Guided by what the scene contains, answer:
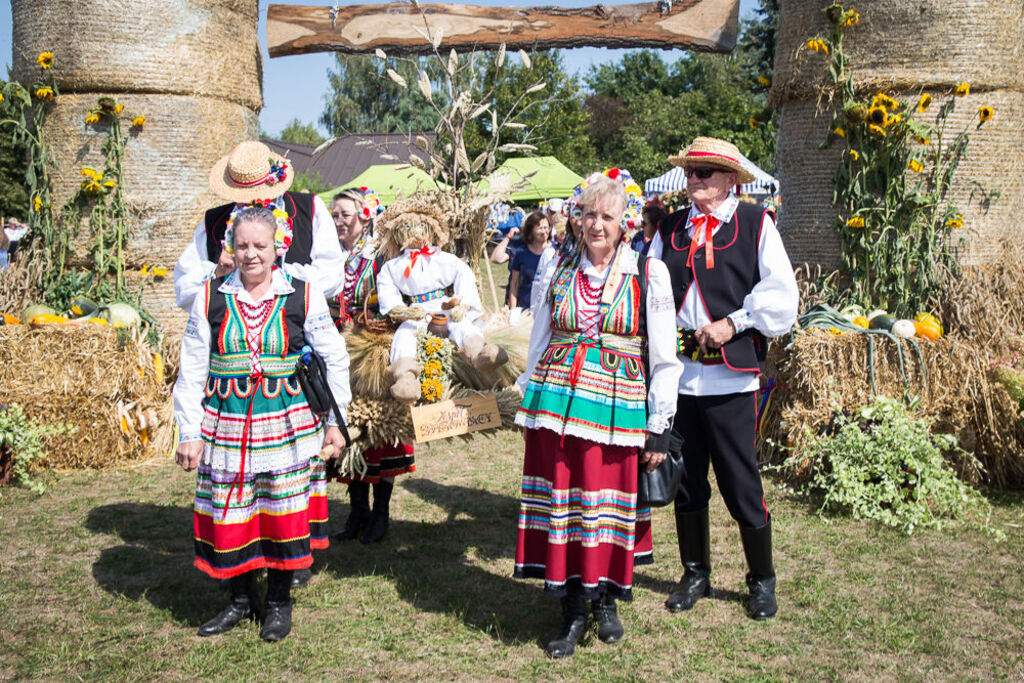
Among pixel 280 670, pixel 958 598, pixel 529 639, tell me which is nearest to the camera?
pixel 280 670

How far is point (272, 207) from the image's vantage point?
4.25 meters

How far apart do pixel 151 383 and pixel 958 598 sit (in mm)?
5681

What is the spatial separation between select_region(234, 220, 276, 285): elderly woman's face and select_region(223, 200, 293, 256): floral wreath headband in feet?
0.30

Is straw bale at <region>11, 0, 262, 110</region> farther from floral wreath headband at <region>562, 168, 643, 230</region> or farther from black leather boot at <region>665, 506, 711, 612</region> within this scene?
black leather boot at <region>665, 506, 711, 612</region>

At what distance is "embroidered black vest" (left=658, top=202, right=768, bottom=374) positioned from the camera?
3932 millimetres

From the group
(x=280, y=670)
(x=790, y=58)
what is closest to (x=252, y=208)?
(x=280, y=670)

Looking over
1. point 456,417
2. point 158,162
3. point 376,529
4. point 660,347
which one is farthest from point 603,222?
point 158,162

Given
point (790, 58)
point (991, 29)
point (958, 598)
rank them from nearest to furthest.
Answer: point (958, 598)
point (991, 29)
point (790, 58)

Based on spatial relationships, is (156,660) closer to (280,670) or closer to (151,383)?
(280,670)

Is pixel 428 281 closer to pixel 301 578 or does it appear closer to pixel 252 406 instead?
pixel 252 406

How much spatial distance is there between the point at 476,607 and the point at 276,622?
3.12ft

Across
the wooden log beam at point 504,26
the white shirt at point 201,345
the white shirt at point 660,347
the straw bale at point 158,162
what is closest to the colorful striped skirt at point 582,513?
the white shirt at point 660,347

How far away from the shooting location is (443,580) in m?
4.59

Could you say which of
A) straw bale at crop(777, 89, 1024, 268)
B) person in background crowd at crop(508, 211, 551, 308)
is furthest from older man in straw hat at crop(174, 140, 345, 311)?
straw bale at crop(777, 89, 1024, 268)
